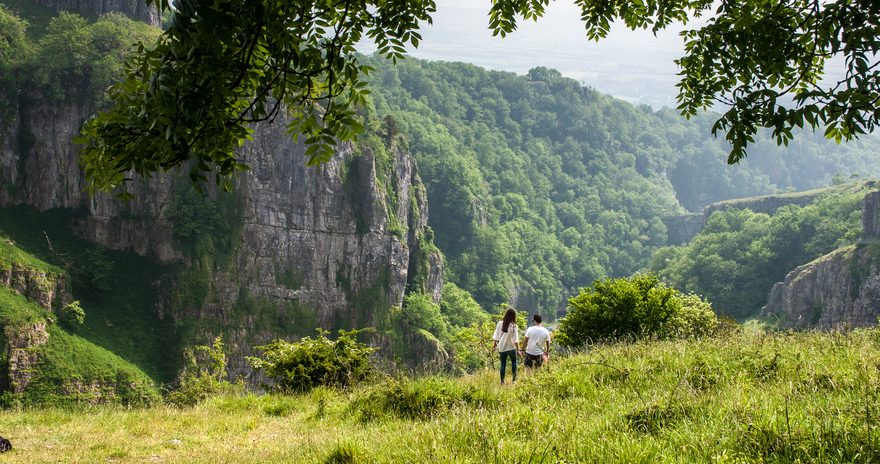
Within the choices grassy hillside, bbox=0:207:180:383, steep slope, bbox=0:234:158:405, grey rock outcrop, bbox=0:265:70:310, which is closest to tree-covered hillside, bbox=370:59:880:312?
grassy hillside, bbox=0:207:180:383

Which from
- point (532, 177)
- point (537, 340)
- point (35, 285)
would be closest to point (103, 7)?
point (35, 285)

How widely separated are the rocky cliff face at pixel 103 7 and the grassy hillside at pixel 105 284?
2137 cm

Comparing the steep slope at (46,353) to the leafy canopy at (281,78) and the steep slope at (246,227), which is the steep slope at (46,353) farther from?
the leafy canopy at (281,78)

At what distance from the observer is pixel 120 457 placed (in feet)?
23.6

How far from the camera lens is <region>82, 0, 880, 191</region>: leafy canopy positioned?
10.5ft

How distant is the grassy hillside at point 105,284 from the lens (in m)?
51.5

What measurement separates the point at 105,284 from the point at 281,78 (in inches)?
2256

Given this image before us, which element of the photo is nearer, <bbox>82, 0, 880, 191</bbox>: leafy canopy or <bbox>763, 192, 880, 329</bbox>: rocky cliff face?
<bbox>82, 0, 880, 191</bbox>: leafy canopy

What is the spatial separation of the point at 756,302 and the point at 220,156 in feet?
325

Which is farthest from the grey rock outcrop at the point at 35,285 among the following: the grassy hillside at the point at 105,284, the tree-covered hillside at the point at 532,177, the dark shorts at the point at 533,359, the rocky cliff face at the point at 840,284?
the rocky cliff face at the point at 840,284

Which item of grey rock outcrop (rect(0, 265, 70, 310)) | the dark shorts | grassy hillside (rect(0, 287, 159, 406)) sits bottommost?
grassy hillside (rect(0, 287, 159, 406))

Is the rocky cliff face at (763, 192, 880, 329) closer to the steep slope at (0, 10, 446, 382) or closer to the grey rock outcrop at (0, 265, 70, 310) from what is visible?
the steep slope at (0, 10, 446, 382)

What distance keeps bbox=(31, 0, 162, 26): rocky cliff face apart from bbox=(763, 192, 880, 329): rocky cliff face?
72.0 metres

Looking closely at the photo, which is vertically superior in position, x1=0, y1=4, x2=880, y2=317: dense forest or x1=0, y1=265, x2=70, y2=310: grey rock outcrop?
x1=0, y1=4, x2=880, y2=317: dense forest
